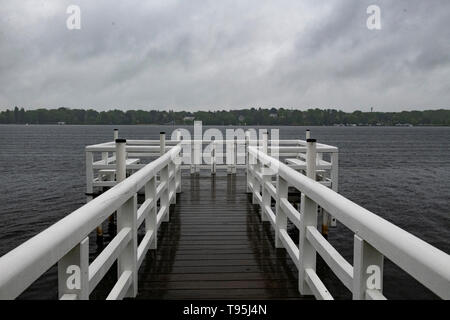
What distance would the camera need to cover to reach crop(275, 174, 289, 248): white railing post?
15.8ft

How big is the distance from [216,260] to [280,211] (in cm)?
94

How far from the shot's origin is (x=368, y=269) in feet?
7.27

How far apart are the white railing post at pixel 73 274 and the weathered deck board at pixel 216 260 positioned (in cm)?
162

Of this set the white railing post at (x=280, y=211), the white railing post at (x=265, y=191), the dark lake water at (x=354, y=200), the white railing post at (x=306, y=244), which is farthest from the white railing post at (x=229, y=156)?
the white railing post at (x=306, y=244)

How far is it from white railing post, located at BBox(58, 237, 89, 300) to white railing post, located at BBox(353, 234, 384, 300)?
1390 millimetres

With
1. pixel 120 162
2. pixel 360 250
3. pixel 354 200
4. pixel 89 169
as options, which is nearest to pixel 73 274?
pixel 360 250

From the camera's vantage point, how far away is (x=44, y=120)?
155750 mm

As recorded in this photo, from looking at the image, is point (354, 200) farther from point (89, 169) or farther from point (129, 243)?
point (129, 243)

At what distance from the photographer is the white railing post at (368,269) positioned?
7.20ft

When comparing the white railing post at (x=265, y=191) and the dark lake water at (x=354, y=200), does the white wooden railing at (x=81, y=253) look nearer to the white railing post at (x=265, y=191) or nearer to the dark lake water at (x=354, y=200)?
the white railing post at (x=265, y=191)

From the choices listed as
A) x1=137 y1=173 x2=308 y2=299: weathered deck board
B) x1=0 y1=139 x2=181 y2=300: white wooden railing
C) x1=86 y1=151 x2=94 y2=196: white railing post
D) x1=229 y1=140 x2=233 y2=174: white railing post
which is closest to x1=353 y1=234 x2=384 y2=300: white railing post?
x1=0 y1=139 x2=181 y2=300: white wooden railing
